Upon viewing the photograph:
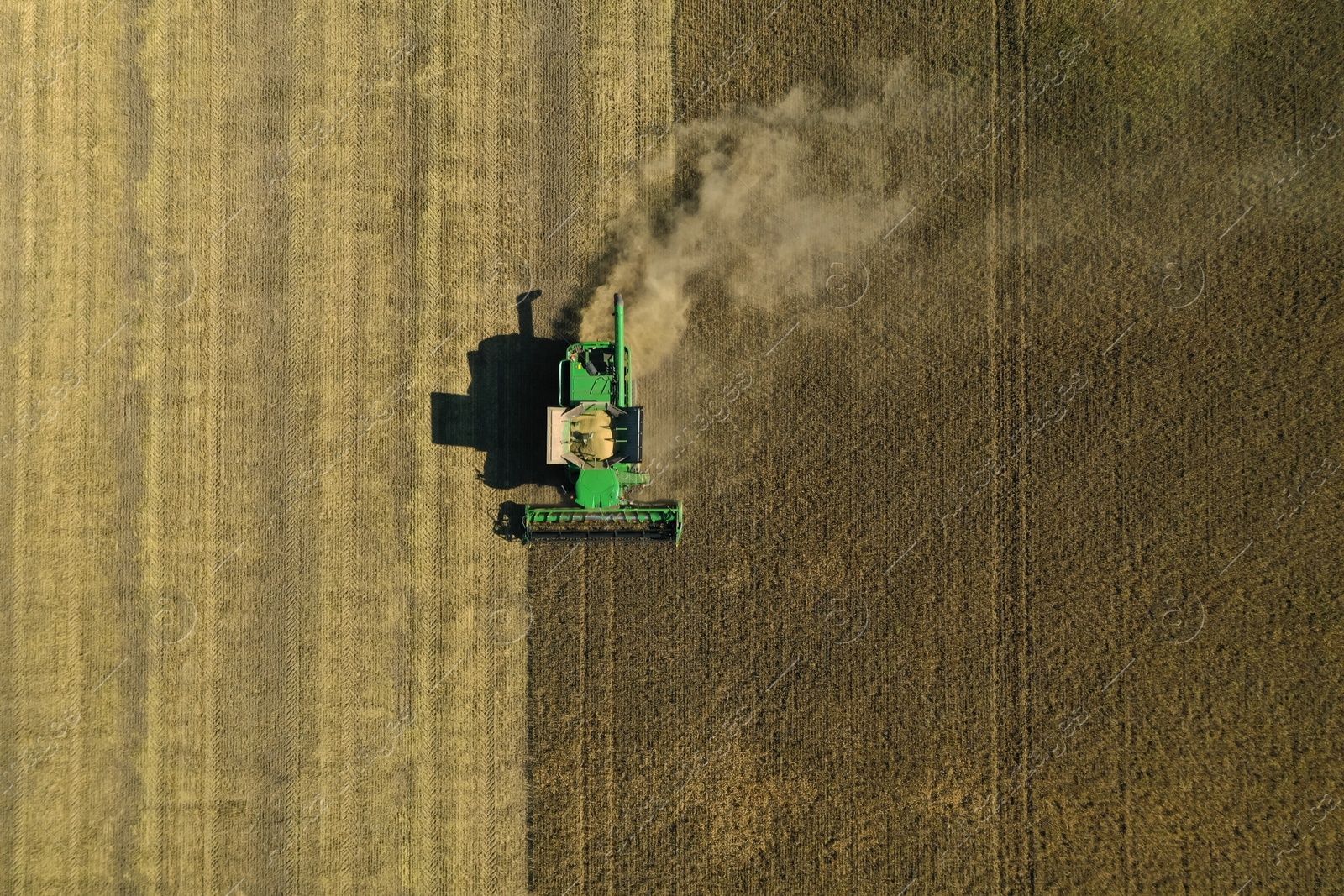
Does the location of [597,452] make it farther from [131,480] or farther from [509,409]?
[131,480]

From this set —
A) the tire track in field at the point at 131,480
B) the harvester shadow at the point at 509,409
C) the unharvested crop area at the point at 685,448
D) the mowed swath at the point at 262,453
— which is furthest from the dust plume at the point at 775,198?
the tire track in field at the point at 131,480

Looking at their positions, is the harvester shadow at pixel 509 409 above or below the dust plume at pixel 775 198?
below

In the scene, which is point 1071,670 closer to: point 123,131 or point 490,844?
point 490,844

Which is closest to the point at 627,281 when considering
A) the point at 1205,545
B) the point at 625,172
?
the point at 625,172

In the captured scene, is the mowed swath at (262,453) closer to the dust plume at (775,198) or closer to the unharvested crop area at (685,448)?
the unharvested crop area at (685,448)

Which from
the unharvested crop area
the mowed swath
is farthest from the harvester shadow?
the mowed swath

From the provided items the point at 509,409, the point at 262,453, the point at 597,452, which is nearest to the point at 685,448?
the point at 597,452

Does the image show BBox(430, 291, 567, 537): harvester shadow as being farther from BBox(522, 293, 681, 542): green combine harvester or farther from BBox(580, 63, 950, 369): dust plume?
BBox(580, 63, 950, 369): dust plume
